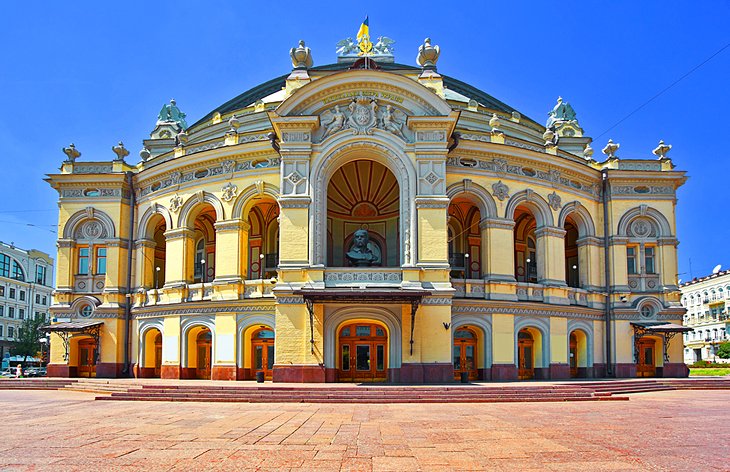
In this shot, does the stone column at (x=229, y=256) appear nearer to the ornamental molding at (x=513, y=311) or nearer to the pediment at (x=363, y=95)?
the pediment at (x=363, y=95)

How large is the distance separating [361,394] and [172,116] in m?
27.5

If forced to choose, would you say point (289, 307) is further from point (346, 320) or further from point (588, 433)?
point (588, 433)

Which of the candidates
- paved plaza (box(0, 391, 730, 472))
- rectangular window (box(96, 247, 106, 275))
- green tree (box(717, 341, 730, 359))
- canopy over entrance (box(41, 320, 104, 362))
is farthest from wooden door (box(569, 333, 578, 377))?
green tree (box(717, 341, 730, 359))

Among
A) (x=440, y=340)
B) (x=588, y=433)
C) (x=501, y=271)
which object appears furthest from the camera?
(x=501, y=271)

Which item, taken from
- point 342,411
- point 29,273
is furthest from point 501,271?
point 29,273

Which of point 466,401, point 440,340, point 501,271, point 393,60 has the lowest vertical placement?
point 466,401

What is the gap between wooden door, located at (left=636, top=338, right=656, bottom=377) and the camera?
39.8 m

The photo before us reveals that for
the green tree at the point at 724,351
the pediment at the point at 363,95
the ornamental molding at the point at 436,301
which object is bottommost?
the green tree at the point at 724,351

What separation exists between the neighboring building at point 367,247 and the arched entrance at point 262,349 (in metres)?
0.10

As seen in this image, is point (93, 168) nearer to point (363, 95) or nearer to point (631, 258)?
point (363, 95)

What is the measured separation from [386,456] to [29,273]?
95463 millimetres

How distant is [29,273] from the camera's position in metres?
96.8

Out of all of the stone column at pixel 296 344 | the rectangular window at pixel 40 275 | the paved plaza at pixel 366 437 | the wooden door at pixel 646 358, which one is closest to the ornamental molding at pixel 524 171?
the wooden door at pixel 646 358

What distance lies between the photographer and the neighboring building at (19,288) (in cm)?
8988
